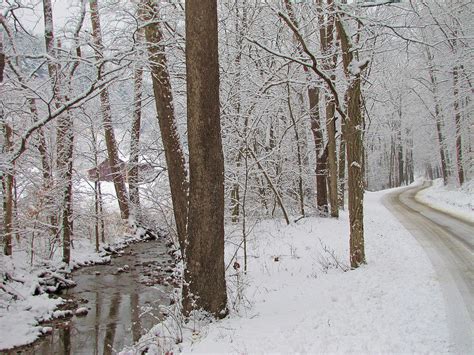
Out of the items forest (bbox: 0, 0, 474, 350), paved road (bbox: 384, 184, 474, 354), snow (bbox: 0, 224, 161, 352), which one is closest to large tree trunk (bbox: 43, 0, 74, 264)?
forest (bbox: 0, 0, 474, 350)

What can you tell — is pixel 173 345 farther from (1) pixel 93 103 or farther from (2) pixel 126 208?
(1) pixel 93 103

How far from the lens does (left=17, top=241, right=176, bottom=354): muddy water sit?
7.42m

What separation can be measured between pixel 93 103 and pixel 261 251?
12.5 metres

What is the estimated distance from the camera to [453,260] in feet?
25.9

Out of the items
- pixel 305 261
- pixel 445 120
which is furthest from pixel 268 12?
pixel 445 120

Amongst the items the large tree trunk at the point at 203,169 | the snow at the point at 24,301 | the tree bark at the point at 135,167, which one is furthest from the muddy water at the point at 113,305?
the tree bark at the point at 135,167

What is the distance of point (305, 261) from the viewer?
31.2 feet

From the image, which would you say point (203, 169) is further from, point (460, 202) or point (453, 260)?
point (460, 202)

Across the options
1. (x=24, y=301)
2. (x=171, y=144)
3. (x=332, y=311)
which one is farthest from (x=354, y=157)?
(x=24, y=301)

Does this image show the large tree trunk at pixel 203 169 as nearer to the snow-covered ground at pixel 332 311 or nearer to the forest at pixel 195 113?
the forest at pixel 195 113

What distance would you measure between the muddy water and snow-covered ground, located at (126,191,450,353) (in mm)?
1094

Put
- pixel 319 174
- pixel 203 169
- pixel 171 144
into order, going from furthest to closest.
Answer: pixel 319 174
pixel 171 144
pixel 203 169

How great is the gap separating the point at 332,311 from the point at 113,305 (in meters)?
6.12

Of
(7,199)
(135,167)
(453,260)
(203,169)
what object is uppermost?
(135,167)
